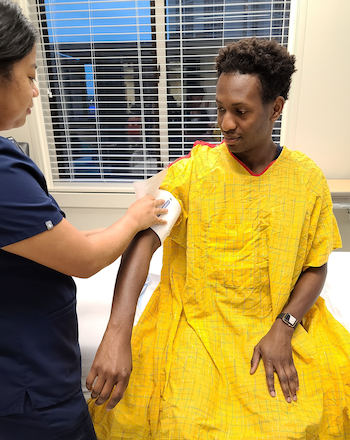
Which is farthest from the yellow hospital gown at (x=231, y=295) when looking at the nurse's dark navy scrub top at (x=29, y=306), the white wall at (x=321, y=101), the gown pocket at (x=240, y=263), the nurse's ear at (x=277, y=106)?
the white wall at (x=321, y=101)

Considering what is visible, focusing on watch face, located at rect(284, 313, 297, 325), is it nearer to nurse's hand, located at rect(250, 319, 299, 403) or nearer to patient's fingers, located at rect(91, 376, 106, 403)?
nurse's hand, located at rect(250, 319, 299, 403)

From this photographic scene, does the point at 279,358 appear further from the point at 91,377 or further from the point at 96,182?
the point at 96,182

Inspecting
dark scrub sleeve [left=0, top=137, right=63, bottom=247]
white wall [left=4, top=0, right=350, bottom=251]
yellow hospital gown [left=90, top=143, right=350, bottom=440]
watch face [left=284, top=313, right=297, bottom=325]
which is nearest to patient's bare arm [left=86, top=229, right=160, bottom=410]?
yellow hospital gown [left=90, top=143, right=350, bottom=440]

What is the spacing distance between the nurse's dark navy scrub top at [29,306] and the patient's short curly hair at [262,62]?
641 millimetres

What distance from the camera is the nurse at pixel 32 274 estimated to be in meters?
0.64

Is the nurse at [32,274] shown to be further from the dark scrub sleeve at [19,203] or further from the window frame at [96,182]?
the window frame at [96,182]

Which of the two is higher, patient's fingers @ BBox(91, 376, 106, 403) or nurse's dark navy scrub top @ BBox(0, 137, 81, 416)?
nurse's dark navy scrub top @ BBox(0, 137, 81, 416)

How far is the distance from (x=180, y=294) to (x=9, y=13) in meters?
0.87

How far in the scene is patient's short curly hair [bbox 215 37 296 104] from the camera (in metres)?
0.97

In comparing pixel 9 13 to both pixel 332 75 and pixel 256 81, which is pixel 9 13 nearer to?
pixel 256 81

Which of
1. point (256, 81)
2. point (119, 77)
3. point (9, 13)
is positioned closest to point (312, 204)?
point (256, 81)

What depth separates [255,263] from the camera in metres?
1.05

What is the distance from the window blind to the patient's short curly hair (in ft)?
5.36

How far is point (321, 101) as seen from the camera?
2469 mm
